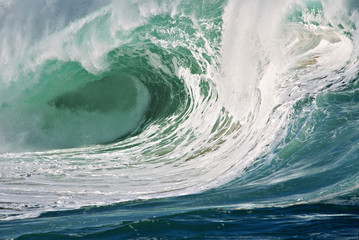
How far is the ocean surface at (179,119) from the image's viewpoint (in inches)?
176

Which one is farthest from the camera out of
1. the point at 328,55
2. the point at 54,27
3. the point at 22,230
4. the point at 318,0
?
the point at 54,27

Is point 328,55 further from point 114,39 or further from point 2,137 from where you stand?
point 2,137

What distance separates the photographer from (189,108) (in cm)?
962

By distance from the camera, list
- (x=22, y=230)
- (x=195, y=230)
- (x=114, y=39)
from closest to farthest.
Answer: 1. (x=195, y=230)
2. (x=22, y=230)
3. (x=114, y=39)

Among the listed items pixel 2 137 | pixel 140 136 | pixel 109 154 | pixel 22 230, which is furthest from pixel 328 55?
pixel 2 137

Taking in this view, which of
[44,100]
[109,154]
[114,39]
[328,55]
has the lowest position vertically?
[109,154]

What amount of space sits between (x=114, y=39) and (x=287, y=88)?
15.8 ft

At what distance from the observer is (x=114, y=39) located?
1070 cm

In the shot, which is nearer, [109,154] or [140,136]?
[109,154]

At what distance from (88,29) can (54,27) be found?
1.16 m

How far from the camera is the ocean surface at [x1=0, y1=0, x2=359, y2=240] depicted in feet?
14.6

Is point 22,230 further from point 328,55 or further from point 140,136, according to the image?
point 328,55

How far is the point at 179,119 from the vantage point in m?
9.43

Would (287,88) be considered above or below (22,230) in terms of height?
above
